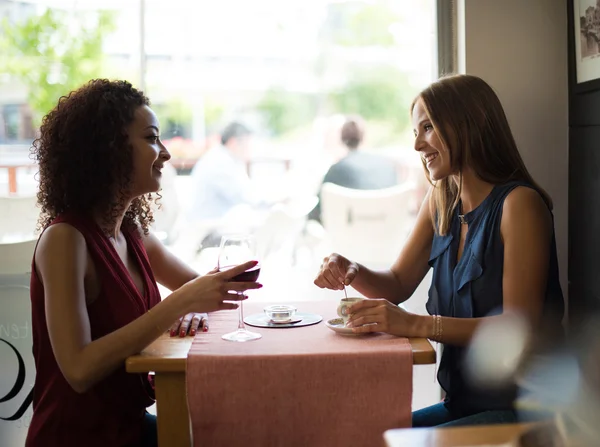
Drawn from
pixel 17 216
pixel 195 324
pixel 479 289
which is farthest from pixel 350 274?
pixel 17 216

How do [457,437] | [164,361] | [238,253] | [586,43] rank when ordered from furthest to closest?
[586,43] < [238,253] < [164,361] < [457,437]

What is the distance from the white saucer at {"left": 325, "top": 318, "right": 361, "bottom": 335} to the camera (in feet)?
5.88

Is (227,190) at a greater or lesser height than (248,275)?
greater

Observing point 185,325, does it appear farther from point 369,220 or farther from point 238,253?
point 369,220

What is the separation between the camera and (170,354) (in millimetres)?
1679

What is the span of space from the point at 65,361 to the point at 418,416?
3.36ft

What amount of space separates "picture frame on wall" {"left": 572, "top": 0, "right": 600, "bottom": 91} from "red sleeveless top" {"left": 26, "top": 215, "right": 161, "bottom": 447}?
160cm

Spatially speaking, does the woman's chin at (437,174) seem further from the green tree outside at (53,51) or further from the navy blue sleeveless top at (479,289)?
the green tree outside at (53,51)

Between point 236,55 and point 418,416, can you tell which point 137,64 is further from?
point 418,416

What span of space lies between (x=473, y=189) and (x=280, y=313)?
681 mm

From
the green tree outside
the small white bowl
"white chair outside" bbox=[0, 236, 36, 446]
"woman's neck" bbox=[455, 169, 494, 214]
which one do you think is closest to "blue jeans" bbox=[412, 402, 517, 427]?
the small white bowl

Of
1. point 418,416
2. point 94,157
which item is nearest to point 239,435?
point 418,416

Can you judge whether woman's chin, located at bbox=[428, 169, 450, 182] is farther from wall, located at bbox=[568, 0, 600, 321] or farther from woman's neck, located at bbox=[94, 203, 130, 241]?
woman's neck, located at bbox=[94, 203, 130, 241]

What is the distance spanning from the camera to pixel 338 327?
5.94ft
